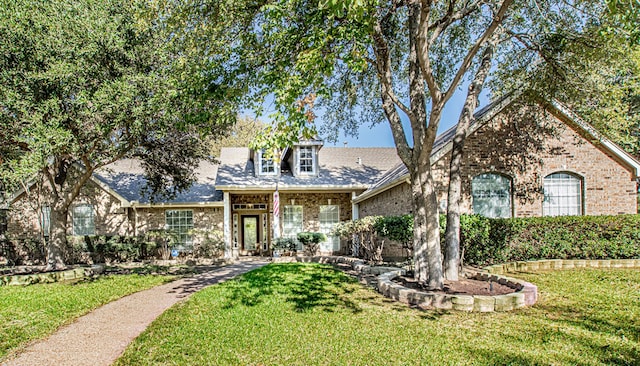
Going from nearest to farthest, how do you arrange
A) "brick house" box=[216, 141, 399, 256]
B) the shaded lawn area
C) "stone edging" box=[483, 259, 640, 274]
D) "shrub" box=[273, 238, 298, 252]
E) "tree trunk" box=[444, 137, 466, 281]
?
the shaded lawn area, "tree trunk" box=[444, 137, 466, 281], "stone edging" box=[483, 259, 640, 274], "shrub" box=[273, 238, 298, 252], "brick house" box=[216, 141, 399, 256]

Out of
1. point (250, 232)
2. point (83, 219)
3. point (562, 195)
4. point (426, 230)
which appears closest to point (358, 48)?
point (426, 230)

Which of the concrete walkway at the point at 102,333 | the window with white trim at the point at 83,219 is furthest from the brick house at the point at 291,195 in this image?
the concrete walkway at the point at 102,333

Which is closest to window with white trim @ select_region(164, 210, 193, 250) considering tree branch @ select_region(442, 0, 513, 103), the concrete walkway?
the concrete walkway

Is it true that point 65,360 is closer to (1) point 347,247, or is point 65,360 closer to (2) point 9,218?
(1) point 347,247

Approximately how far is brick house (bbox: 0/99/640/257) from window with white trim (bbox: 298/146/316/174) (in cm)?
5

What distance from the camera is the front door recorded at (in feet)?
65.7

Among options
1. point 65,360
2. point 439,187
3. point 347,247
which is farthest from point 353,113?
point 65,360

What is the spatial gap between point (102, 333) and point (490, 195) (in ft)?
36.4

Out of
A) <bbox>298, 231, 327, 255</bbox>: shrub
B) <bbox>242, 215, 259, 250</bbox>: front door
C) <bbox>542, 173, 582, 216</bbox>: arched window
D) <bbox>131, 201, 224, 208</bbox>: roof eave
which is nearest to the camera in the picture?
<bbox>542, 173, 582, 216</bbox>: arched window

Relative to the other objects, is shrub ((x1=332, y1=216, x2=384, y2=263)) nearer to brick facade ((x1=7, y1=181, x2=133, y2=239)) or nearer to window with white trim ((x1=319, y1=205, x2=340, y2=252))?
window with white trim ((x1=319, y1=205, x2=340, y2=252))

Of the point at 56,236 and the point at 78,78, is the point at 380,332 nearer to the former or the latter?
the point at 78,78

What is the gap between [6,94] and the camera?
9.83 m

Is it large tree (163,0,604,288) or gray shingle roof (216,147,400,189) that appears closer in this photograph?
large tree (163,0,604,288)

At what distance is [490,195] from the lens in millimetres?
12719
